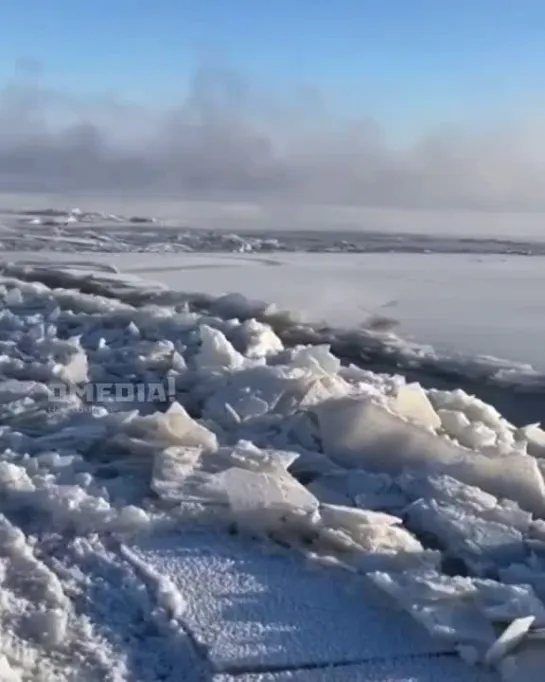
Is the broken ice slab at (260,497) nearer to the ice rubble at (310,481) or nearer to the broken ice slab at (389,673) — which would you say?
the ice rubble at (310,481)

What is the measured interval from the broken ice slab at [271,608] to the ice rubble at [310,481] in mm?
62

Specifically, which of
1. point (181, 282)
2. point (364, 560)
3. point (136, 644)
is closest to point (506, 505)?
Answer: point (364, 560)

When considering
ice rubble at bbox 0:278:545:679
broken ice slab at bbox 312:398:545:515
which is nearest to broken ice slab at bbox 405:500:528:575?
ice rubble at bbox 0:278:545:679

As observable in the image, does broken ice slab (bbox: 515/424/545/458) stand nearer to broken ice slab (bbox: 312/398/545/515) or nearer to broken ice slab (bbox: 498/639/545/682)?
broken ice slab (bbox: 312/398/545/515)

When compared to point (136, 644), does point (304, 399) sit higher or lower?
higher

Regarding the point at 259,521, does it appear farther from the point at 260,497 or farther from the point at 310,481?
the point at 310,481

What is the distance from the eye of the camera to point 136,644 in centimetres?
238

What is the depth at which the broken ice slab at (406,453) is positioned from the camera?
3344 millimetres

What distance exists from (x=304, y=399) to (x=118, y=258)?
320 inches

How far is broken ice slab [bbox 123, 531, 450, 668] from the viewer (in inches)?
93.6

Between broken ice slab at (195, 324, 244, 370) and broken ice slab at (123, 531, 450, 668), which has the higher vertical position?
broken ice slab at (195, 324, 244, 370)

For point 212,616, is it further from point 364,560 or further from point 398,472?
point 398,472

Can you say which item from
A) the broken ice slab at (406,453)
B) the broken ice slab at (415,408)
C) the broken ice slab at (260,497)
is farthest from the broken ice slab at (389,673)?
the broken ice slab at (415,408)

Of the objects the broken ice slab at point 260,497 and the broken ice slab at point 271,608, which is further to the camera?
the broken ice slab at point 260,497
